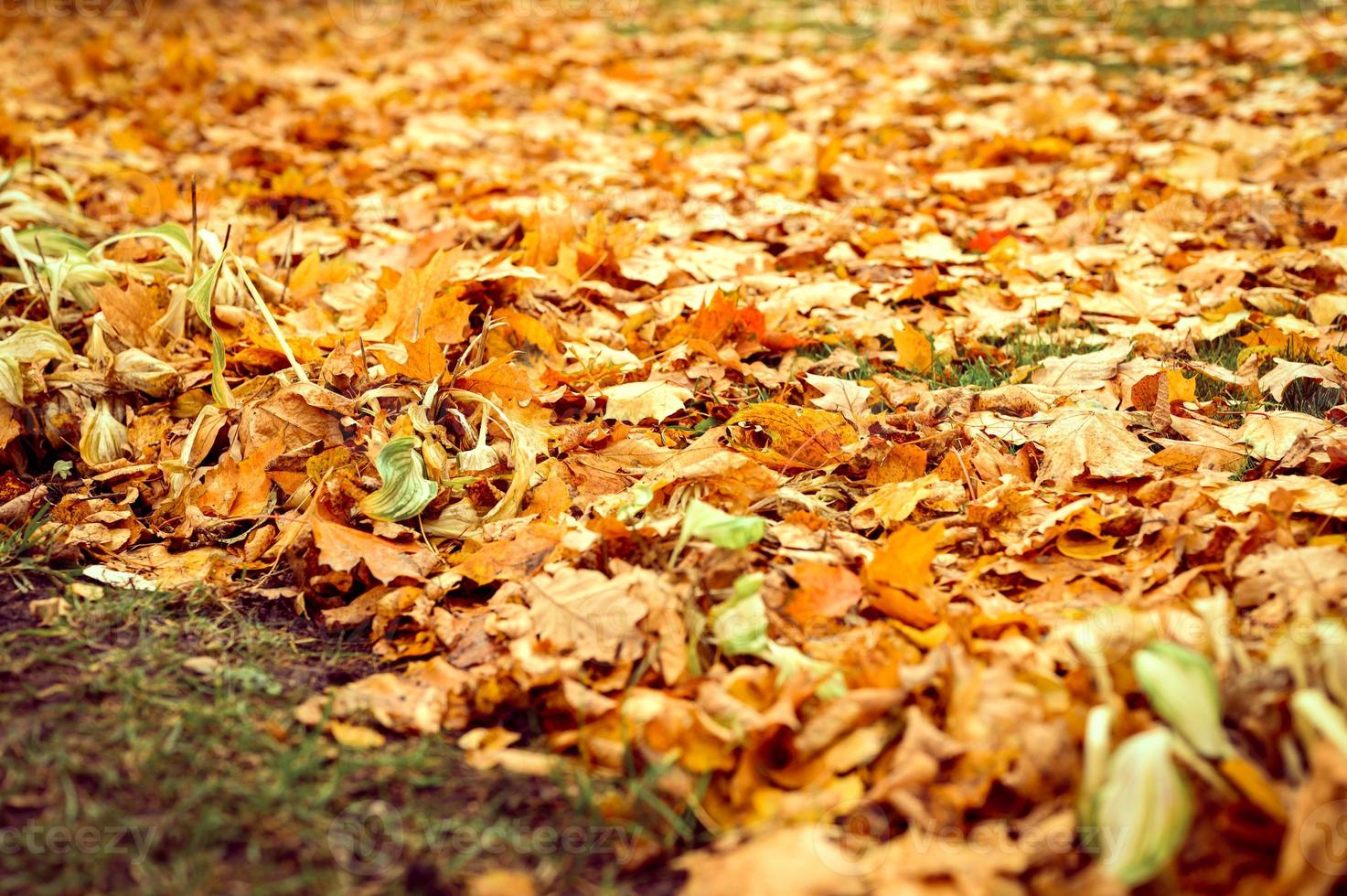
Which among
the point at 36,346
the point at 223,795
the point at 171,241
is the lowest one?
the point at 223,795

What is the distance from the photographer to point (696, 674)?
144 cm

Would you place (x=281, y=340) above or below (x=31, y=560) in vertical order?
above

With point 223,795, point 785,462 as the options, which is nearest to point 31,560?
point 223,795

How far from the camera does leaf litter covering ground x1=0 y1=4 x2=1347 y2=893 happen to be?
119cm

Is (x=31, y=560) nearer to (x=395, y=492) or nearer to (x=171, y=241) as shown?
(x=395, y=492)

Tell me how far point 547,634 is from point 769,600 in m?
0.32

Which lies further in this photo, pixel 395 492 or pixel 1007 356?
pixel 1007 356

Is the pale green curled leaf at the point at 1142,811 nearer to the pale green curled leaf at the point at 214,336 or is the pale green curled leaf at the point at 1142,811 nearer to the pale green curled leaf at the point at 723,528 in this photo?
the pale green curled leaf at the point at 723,528

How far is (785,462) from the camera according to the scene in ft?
6.32

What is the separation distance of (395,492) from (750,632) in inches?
26.0

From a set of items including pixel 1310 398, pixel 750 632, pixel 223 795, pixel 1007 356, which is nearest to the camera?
pixel 223 795

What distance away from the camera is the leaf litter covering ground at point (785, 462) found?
119 centimetres

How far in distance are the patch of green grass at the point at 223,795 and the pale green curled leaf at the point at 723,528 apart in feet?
1.30

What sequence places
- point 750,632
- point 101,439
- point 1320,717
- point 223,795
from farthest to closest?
point 101,439 → point 750,632 → point 223,795 → point 1320,717
